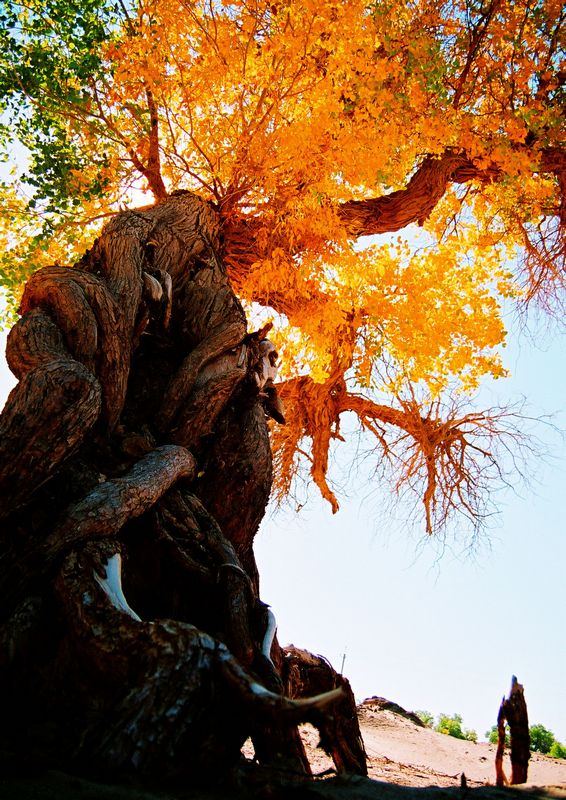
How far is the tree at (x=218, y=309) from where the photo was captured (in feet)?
6.96

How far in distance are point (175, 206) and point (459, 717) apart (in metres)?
8.76

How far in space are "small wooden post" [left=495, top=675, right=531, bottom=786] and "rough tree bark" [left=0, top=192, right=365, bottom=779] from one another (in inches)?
29.8

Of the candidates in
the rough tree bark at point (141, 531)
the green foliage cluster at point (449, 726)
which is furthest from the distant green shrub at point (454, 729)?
the rough tree bark at point (141, 531)

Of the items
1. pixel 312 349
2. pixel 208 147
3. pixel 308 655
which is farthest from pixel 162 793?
pixel 312 349

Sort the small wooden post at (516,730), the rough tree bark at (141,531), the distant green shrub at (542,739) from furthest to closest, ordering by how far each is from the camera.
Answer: the distant green shrub at (542,739), the small wooden post at (516,730), the rough tree bark at (141,531)

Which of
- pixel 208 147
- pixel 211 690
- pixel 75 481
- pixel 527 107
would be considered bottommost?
pixel 211 690

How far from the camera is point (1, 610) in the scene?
7.48 ft

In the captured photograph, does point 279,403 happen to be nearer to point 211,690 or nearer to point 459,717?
point 211,690

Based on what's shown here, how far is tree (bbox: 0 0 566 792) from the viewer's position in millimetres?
2121

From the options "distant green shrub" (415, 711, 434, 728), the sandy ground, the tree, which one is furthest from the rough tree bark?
"distant green shrub" (415, 711, 434, 728)

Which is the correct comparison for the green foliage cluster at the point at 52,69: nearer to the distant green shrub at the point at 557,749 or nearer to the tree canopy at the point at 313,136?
the tree canopy at the point at 313,136

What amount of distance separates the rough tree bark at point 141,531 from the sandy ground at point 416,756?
4.81 ft

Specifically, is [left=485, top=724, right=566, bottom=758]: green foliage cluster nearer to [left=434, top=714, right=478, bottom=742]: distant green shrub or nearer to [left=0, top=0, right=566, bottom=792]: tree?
[left=434, top=714, right=478, bottom=742]: distant green shrub

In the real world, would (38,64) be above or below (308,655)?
above
